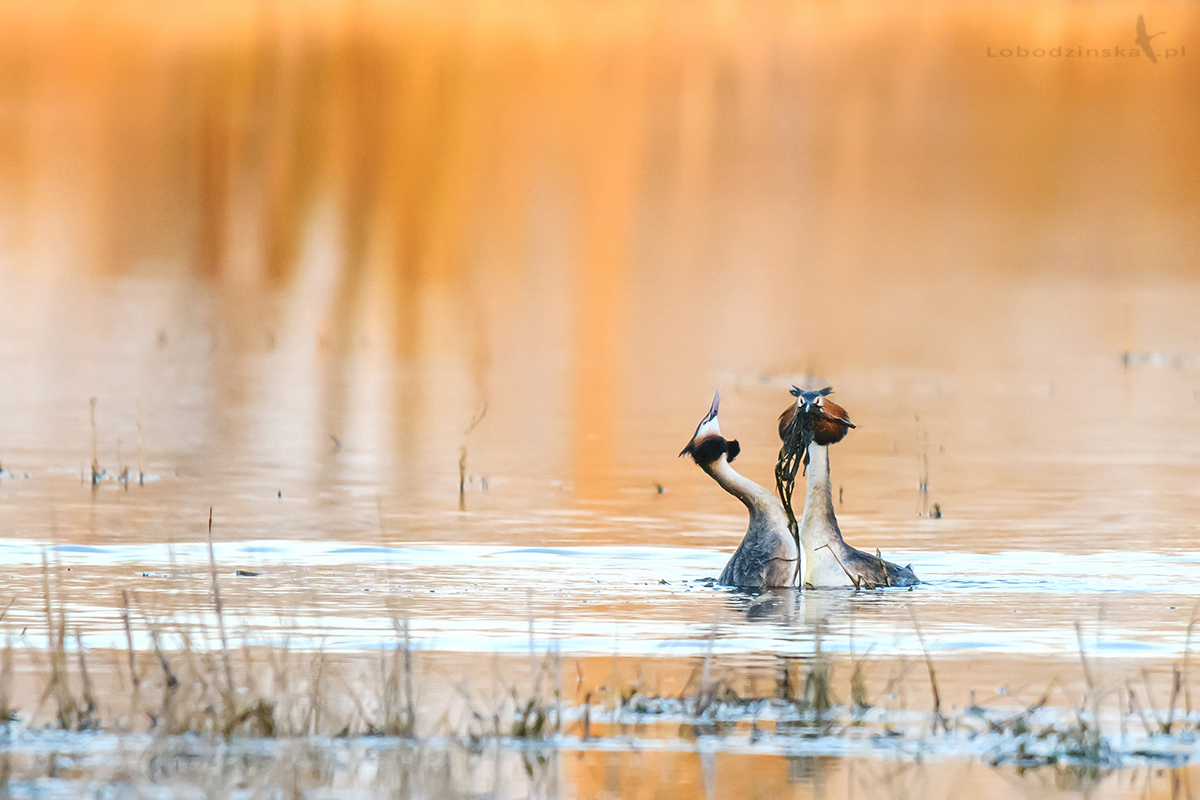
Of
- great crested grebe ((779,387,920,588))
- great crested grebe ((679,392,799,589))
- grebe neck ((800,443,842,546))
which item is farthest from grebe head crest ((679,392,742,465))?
grebe neck ((800,443,842,546))

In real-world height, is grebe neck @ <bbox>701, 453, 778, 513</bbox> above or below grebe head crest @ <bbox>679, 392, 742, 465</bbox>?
below

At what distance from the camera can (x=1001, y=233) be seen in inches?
3794

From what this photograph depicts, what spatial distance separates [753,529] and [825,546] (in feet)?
1.46

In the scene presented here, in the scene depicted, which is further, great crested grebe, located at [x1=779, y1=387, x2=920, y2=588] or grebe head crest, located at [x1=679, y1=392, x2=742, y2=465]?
grebe head crest, located at [x1=679, y1=392, x2=742, y2=465]

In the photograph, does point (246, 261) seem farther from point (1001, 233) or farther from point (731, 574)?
point (731, 574)

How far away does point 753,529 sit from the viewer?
14242mm

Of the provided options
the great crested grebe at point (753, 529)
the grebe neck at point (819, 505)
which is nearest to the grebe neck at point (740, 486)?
the great crested grebe at point (753, 529)

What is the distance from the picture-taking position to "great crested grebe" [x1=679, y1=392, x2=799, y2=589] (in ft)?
46.1

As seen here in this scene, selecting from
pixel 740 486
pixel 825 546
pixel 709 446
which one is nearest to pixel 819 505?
pixel 825 546

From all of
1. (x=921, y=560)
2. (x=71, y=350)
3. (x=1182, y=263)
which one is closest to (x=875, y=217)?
(x=1182, y=263)

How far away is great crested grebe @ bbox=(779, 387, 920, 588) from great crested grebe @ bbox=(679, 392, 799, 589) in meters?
0.11

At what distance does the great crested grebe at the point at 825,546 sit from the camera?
14016mm

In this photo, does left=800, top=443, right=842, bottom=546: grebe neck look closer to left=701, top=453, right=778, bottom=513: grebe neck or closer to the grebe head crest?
left=701, top=453, right=778, bottom=513: grebe neck

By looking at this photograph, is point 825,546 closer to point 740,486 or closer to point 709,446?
point 740,486
